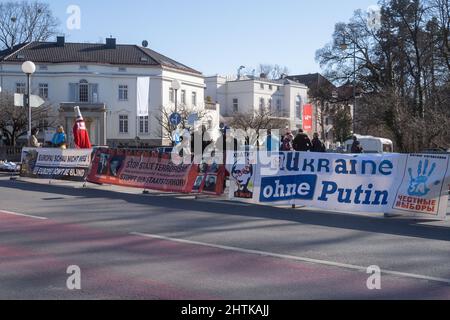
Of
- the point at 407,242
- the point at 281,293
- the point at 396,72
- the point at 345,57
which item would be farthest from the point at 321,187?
the point at 345,57

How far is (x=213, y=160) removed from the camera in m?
16.3

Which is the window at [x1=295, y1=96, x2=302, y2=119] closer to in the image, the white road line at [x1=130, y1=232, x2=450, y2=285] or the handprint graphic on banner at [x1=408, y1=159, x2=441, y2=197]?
the handprint graphic on banner at [x1=408, y1=159, x2=441, y2=197]

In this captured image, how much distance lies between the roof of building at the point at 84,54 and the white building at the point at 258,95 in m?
13.7

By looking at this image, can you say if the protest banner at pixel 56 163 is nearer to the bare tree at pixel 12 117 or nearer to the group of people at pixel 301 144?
the group of people at pixel 301 144

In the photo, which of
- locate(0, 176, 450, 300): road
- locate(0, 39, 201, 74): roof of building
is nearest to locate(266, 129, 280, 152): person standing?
locate(0, 176, 450, 300): road

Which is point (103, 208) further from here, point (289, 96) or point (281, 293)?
point (289, 96)

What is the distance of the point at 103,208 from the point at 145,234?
12.4 feet

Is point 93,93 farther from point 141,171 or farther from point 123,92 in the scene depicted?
point 141,171

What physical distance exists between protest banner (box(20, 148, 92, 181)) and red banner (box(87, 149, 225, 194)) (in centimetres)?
79

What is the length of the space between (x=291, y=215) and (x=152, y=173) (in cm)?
597

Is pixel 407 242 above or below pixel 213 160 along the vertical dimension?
below

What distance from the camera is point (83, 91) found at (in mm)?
56594

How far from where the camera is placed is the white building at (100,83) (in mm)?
55531

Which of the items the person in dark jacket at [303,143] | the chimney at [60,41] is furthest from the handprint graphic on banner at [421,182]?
the chimney at [60,41]
